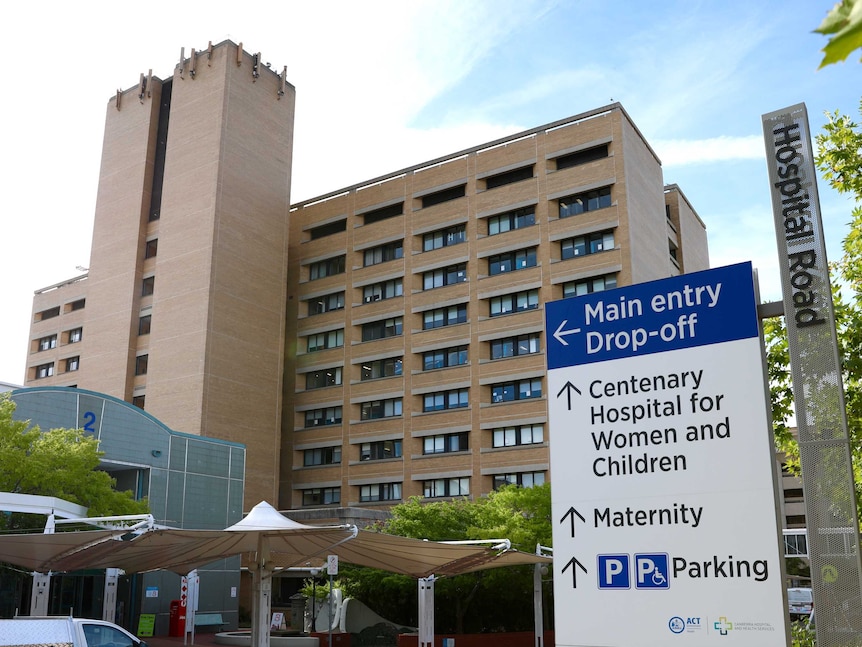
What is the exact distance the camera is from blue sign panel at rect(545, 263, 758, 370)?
834cm

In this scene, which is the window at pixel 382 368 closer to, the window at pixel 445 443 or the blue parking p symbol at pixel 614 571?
the window at pixel 445 443

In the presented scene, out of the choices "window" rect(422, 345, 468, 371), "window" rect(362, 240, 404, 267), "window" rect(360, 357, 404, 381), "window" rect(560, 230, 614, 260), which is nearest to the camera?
"window" rect(560, 230, 614, 260)

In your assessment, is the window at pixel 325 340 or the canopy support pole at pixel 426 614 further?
the window at pixel 325 340

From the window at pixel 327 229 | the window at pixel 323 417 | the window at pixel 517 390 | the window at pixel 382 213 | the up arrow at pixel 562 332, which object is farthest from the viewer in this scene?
the window at pixel 327 229

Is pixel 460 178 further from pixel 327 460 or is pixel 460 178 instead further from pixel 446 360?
pixel 327 460

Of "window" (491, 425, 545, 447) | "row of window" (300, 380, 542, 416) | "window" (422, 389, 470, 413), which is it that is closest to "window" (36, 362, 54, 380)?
"row of window" (300, 380, 542, 416)

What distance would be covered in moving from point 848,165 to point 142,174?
59.6 meters

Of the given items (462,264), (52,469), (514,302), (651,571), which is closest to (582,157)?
(514,302)

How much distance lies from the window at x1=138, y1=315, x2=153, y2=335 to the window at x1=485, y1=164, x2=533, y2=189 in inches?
1057

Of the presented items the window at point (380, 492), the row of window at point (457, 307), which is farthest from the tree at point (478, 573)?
the window at point (380, 492)

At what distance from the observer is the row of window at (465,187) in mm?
59312

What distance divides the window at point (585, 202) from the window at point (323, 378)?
72.3 ft

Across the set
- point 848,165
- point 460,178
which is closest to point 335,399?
point 460,178

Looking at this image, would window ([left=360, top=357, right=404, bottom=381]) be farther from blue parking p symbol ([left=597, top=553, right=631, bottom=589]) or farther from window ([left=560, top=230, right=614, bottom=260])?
blue parking p symbol ([left=597, top=553, right=631, bottom=589])
